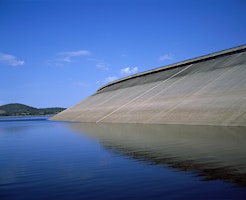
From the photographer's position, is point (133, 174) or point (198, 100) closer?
point (133, 174)

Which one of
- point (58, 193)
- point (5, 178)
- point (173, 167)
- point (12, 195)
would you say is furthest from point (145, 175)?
point (5, 178)

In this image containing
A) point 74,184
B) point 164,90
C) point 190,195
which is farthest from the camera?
point 164,90

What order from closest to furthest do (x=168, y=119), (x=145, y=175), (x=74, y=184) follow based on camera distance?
(x=74, y=184) < (x=145, y=175) < (x=168, y=119)

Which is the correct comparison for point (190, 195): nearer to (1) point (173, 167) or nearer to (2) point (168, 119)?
(1) point (173, 167)

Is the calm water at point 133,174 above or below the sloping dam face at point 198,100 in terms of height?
below

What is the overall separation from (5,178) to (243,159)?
30.8 feet

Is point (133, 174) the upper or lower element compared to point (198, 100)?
lower

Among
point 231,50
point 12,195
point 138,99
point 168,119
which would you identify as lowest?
point 12,195

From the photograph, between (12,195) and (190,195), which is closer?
(190,195)

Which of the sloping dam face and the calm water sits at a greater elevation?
the sloping dam face

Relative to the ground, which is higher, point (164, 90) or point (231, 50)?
point (231, 50)

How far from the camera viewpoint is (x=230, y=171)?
32.0 ft

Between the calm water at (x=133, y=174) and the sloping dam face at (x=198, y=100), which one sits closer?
the calm water at (x=133, y=174)

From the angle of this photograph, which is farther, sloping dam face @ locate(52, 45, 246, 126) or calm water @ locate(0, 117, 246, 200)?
sloping dam face @ locate(52, 45, 246, 126)
